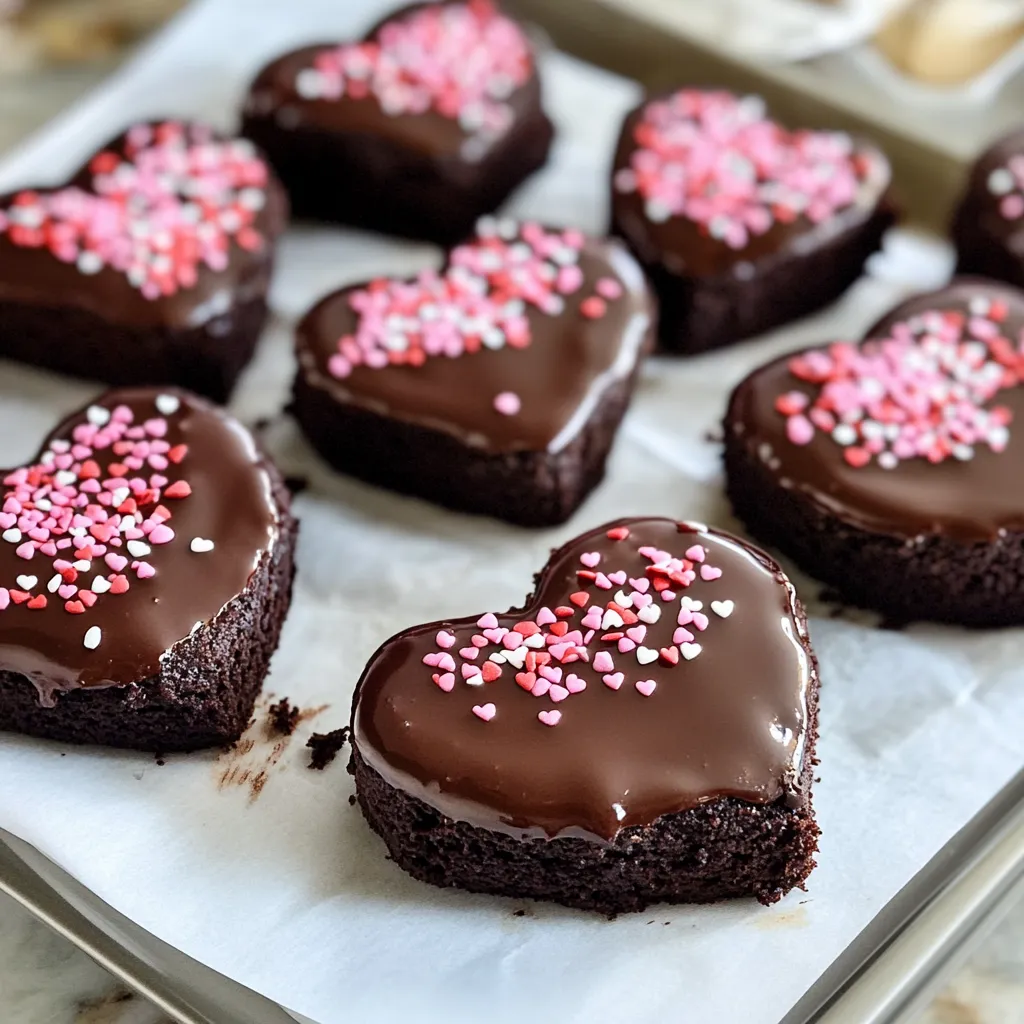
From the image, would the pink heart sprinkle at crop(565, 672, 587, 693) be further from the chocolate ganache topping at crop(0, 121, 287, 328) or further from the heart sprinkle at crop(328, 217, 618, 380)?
the chocolate ganache topping at crop(0, 121, 287, 328)

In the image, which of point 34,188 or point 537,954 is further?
point 34,188

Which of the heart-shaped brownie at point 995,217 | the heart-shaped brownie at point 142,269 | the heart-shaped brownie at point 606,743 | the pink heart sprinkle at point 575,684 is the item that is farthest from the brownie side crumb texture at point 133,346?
the heart-shaped brownie at point 995,217

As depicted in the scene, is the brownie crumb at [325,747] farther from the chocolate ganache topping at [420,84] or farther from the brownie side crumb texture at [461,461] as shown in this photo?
the chocolate ganache topping at [420,84]

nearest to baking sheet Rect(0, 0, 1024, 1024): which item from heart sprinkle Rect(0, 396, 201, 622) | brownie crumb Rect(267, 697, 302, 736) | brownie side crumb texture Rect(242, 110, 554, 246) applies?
brownie crumb Rect(267, 697, 302, 736)

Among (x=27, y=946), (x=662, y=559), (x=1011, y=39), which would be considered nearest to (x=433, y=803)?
(x=662, y=559)

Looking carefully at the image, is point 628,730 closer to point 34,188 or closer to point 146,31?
point 34,188

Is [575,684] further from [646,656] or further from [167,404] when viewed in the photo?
[167,404]
